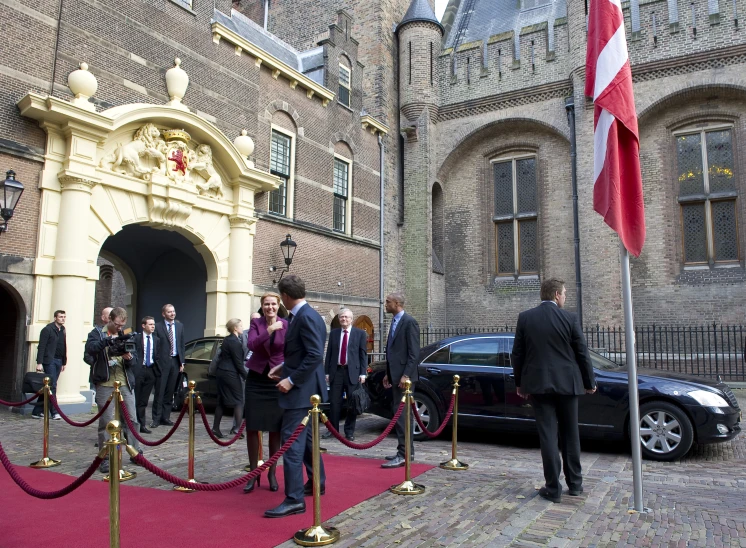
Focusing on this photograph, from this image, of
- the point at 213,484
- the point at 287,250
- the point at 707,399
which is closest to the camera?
the point at 213,484

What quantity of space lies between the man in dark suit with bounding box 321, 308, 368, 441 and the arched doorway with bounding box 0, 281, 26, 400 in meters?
5.66

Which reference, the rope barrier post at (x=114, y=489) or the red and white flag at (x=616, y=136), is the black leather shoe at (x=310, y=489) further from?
the red and white flag at (x=616, y=136)

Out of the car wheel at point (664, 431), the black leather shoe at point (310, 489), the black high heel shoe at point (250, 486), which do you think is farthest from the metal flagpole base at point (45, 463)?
the car wheel at point (664, 431)

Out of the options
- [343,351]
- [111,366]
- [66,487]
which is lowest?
[66,487]

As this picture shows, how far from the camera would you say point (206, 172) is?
1304cm

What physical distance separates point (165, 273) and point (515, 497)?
43.6 feet

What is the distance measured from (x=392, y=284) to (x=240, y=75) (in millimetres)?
8515

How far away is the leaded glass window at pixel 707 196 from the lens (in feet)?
58.4

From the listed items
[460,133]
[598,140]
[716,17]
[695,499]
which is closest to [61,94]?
[598,140]

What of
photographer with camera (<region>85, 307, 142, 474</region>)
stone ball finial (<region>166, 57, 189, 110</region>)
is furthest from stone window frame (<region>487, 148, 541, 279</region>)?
photographer with camera (<region>85, 307, 142, 474</region>)

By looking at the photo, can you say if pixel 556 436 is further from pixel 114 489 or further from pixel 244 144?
pixel 244 144

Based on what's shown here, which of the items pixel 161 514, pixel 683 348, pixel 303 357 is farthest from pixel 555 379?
pixel 683 348

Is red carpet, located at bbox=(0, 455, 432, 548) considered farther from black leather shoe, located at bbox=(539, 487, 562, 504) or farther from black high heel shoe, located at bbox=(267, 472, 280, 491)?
black leather shoe, located at bbox=(539, 487, 562, 504)

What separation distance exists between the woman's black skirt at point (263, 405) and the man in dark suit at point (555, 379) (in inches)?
87.0
